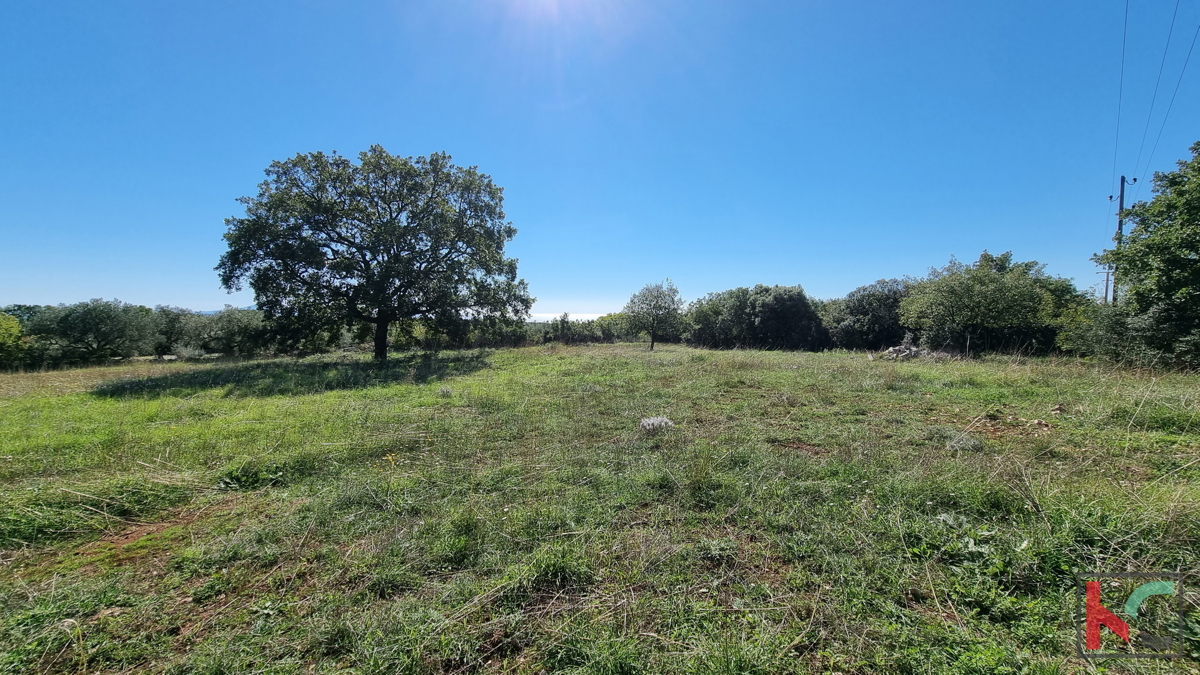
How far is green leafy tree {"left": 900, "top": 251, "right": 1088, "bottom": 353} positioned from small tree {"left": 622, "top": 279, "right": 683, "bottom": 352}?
47.7ft

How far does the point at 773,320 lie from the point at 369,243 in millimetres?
27316

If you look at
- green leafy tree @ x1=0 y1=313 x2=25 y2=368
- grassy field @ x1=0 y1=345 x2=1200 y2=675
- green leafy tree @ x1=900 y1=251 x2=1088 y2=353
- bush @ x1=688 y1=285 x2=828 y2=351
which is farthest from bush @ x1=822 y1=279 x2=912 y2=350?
green leafy tree @ x1=0 y1=313 x2=25 y2=368

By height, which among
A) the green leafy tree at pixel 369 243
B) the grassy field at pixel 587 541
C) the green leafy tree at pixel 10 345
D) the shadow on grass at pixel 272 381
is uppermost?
the green leafy tree at pixel 369 243

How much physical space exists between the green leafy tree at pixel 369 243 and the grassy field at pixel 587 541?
A: 36.6 feet

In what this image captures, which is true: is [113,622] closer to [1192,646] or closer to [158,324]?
[1192,646]

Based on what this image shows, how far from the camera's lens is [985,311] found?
19578mm

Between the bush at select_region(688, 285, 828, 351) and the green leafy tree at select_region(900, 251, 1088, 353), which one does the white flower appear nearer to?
the green leafy tree at select_region(900, 251, 1088, 353)

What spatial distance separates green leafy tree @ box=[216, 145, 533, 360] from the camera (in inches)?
638

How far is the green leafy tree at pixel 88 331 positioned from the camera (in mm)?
25953

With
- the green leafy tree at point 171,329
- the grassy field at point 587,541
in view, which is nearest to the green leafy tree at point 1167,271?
the grassy field at point 587,541

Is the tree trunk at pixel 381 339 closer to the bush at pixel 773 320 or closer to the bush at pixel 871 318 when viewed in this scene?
the bush at pixel 773 320

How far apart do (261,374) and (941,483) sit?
18196 millimetres

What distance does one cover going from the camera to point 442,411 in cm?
800

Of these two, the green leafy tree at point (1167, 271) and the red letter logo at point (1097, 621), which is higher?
the green leafy tree at point (1167, 271)
